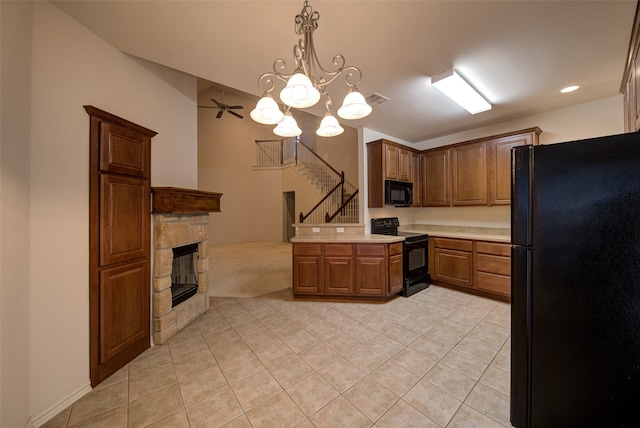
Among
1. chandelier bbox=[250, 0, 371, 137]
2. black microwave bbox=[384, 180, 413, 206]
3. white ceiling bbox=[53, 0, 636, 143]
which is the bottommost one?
black microwave bbox=[384, 180, 413, 206]

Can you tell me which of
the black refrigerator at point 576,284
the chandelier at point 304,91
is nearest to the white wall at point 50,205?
the chandelier at point 304,91

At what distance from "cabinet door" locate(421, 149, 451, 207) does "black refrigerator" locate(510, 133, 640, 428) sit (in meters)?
3.28

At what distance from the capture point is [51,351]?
1586mm

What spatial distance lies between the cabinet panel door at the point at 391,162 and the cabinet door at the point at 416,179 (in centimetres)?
53

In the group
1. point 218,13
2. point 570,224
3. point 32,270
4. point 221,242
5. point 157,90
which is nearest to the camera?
point 570,224

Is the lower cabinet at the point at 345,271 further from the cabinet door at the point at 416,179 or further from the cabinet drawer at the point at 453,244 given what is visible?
the cabinet door at the point at 416,179

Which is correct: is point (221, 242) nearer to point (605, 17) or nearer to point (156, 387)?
point (156, 387)

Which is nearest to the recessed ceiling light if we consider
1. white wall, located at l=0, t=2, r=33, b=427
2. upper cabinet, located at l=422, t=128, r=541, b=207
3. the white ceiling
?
the white ceiling

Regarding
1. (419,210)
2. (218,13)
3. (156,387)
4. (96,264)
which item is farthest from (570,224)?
(419,210)

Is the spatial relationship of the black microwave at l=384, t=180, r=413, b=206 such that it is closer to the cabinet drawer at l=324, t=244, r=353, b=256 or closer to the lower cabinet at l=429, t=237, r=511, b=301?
the lower cabinet at l=429, t=237, r=511, b=301

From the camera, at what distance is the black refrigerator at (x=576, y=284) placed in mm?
915

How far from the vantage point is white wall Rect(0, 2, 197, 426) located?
1369 mm

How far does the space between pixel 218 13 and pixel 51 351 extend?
2583 millimetres

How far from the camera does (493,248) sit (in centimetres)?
343
